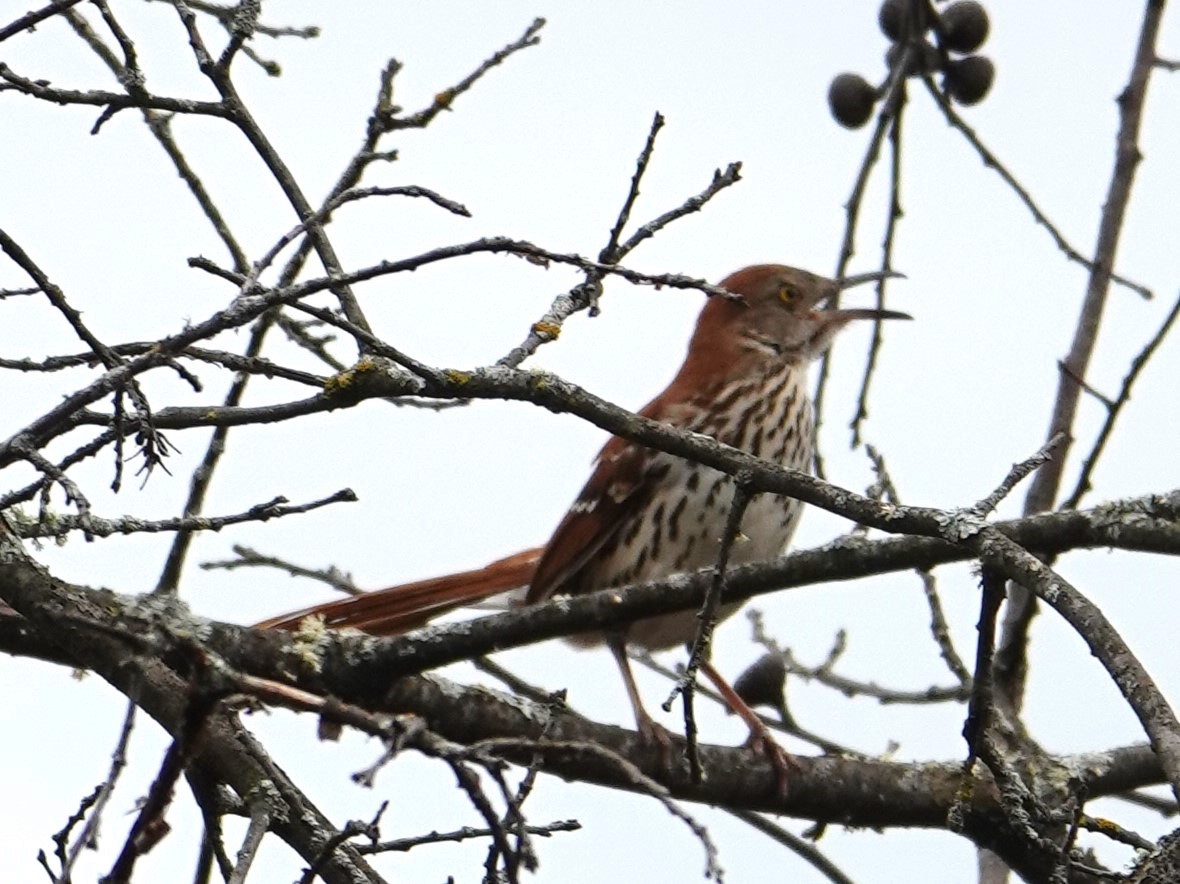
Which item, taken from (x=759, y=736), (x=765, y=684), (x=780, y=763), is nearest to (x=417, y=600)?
(x=765, y=684)

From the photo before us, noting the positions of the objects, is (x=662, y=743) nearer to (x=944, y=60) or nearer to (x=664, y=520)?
(x=664, y=520)

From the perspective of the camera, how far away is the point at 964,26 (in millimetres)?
5090

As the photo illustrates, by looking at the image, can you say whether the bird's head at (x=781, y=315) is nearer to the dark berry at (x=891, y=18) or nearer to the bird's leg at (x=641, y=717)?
the dark berry at (x=891, y=18)

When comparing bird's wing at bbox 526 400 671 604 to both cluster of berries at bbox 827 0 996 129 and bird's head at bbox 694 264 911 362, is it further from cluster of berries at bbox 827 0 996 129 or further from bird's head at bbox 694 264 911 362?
cluster of berries at bbox 827 0 996 129

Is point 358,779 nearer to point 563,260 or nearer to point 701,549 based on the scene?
point 563,260

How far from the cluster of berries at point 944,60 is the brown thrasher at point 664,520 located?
1.91 feet

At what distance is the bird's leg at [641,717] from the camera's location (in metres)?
3.92

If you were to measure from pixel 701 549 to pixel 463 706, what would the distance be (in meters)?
1.63

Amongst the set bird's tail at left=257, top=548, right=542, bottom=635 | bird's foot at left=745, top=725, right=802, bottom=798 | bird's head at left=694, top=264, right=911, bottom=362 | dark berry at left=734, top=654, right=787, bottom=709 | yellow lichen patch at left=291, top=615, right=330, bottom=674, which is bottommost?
yellow lichen patch at left=291, top=615, right=330, bottom=674

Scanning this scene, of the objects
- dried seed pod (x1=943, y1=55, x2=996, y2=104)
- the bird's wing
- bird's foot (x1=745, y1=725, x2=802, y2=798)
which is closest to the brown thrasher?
the bird's wing

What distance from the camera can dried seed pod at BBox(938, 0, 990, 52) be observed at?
504 centimetres

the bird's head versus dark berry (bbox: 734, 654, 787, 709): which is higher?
the bird's head

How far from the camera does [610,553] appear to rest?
16.8ft

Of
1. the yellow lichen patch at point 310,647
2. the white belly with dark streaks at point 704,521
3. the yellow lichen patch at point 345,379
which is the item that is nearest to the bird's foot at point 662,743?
the white belly with dark streaks at point 704,521
